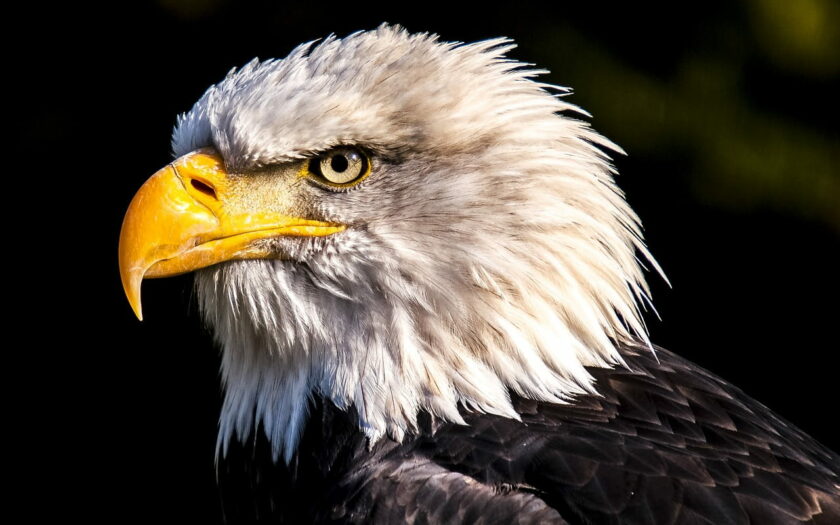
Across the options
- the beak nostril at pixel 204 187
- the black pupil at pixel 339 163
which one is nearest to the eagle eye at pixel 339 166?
the black pupil at pixel 339 163

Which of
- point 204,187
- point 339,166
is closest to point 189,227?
point 204,187

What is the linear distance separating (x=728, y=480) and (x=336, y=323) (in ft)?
3.11

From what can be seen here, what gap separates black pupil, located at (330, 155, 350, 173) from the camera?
2674mm

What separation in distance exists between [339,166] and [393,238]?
22cm

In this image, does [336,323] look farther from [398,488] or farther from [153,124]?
[153,124]

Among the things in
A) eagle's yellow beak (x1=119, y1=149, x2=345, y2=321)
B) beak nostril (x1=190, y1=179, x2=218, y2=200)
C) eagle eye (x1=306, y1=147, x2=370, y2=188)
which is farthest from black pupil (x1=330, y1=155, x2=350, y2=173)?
beak nostril (x1=190, y1=179, x2=218, y2=200)

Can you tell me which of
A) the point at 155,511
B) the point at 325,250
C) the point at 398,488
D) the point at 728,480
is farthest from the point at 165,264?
the point at 155,511

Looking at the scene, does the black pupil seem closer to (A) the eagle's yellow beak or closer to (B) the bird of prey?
(B) the bird of prey

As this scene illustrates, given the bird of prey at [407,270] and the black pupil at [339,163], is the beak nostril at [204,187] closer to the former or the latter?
the bird of prey at [407,270]

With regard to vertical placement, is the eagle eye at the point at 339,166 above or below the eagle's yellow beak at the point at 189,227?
above

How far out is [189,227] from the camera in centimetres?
263

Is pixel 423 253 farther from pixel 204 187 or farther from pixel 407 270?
pixel 204 187

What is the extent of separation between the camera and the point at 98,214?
545 cm

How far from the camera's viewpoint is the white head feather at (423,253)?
2.59 meters
